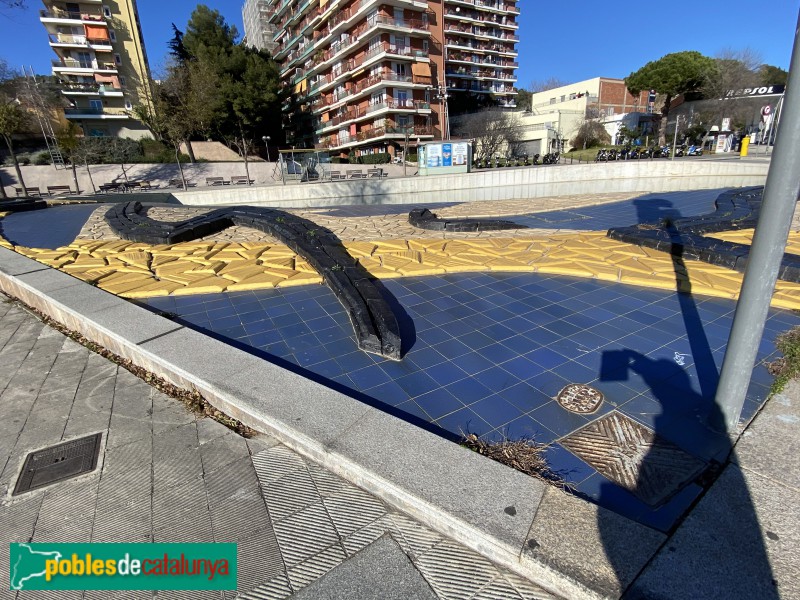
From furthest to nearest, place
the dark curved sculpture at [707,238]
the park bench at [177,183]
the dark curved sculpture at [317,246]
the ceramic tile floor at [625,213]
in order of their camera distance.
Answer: the park bench at [177,183] < the ceramic tile floor at [625,213] < the dark curved sculpture at [707,238] < the dark curved sculpture at [317,246]

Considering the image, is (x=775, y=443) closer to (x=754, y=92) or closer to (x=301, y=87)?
(x=754, y=92)

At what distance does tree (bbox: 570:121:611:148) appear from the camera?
4850 cm

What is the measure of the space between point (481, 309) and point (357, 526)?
344cm

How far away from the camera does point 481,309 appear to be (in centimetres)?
523

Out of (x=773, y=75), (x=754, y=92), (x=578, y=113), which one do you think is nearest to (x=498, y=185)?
(x=578, y=113)

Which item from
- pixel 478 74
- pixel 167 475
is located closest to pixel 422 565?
pixel 167 475

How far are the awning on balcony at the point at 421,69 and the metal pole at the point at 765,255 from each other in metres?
44.2

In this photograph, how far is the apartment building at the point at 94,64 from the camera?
1638 inches

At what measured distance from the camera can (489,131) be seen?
136 feet

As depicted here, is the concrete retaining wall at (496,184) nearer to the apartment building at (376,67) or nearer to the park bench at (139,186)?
the park bench at (139,186)

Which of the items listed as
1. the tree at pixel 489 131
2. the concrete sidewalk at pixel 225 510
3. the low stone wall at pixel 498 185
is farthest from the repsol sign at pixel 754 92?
the concrete sidewalk at pixel 225 510

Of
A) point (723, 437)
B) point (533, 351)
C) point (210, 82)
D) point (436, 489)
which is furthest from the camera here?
point (210, 82)

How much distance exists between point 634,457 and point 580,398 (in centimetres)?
69

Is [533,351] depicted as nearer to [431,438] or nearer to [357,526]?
[431,438]
